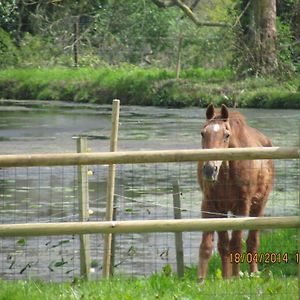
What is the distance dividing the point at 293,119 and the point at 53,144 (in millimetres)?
8256

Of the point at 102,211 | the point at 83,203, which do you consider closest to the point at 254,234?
the point at 83,203

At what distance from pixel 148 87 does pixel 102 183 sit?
66.1 feet

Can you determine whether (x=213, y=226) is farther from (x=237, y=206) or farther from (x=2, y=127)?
(x=2, y=127)

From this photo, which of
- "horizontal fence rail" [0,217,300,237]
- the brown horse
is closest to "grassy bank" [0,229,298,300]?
the brown horse

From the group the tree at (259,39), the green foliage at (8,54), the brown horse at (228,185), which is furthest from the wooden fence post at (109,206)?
the green foliage at (8,54)

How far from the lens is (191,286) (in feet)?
29.3

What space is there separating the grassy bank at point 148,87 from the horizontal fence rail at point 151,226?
2875 cm

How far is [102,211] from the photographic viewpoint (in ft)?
53.8

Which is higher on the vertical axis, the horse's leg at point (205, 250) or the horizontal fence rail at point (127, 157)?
the horizontal fence rail at point (127, 157)

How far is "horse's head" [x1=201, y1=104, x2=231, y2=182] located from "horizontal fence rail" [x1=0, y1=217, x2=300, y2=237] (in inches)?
76.5

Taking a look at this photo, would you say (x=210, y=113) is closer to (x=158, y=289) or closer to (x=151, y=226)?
(x=158, y=289)

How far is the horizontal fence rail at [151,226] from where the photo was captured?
300 inches

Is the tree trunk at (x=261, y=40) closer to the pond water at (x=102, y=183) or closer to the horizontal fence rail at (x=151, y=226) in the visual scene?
the pond water at (x=102, y=183)

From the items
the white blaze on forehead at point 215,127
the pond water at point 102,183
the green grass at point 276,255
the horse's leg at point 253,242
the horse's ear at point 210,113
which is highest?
the horse's ear at point 210,113
